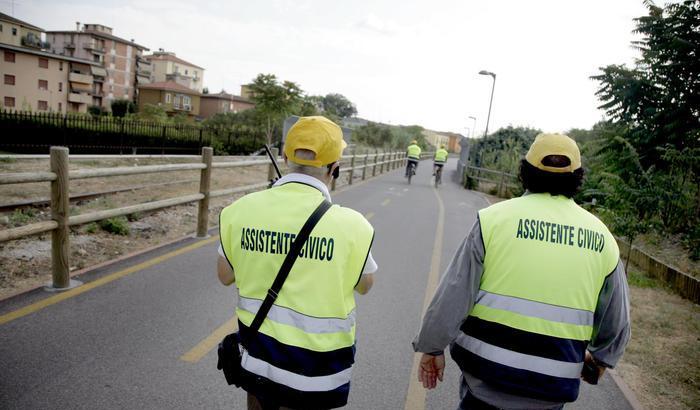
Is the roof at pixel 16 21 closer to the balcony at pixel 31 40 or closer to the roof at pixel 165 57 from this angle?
the balcony at pixel 31 40

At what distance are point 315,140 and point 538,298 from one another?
3.74 feet

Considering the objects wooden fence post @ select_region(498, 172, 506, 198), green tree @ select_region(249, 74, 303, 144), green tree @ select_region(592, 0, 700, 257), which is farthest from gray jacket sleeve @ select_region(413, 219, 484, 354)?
green tree @ select_region(249, 74, 303, 144)

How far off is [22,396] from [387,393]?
100 inches

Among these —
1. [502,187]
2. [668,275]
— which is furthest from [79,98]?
[668,275]

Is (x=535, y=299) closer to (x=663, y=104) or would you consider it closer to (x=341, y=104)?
(x=663, y=104)

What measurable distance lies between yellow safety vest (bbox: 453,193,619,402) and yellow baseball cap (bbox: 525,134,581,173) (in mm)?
204

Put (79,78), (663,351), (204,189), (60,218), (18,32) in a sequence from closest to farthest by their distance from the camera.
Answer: (60,218)
(663,351)
(204,189)
(79,78)
(18,32)

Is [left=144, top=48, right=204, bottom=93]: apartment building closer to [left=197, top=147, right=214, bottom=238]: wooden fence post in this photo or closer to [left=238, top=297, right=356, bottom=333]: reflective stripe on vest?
[left=197, top=147, right=214, bottom=238]: wooden fence post

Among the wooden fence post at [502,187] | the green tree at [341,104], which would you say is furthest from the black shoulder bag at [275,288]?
the green tree at [341,104]

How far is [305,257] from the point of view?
5.89 feet

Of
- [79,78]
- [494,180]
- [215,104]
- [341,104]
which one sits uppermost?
[341,104]

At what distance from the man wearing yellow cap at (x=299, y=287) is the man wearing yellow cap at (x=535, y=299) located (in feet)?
1.71

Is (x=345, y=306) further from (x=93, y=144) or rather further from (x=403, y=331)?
(x=93, y=144)

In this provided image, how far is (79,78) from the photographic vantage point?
198ft
